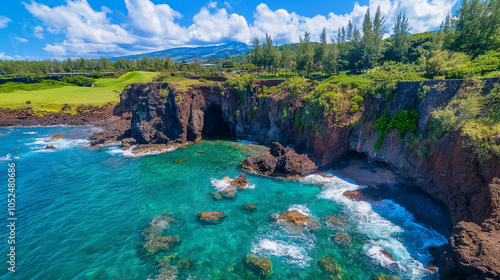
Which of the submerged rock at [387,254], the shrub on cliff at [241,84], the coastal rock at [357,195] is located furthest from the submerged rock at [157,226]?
the shrub on cliff at [241,84]

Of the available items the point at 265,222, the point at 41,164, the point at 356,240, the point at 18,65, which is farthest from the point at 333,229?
the point at 18,65

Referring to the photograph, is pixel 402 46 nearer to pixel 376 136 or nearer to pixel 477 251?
pixel 376 136

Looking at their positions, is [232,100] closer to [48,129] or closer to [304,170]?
[304,170]

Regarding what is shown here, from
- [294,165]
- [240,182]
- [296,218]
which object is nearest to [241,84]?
[294,165]

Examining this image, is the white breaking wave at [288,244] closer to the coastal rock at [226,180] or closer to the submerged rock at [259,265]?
the submerged rock at [259,265]

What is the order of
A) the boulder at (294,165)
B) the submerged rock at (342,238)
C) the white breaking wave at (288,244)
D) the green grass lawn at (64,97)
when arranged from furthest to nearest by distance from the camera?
the green grass lawn at (64,97)
the boulder at (294,165)
the submerged rock at (342,238)
the white breaking wave at (288,244)

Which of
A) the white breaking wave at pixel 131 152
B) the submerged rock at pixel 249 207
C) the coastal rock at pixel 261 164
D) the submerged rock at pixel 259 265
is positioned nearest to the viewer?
the submerged rock at pixel 259 265

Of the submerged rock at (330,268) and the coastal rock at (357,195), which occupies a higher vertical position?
the coastal rock at (357,195)
